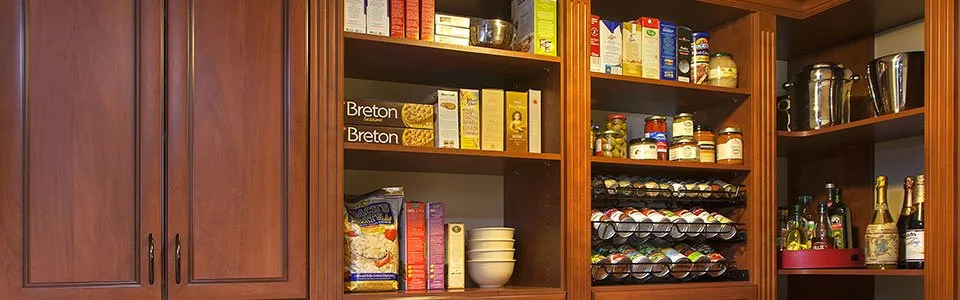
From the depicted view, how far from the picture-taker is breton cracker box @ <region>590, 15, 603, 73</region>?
8.45 feet

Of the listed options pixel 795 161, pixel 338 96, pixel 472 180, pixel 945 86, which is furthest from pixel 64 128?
pixel 795 161

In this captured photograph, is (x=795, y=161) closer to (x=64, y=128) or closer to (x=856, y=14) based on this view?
(x=856, y=14)

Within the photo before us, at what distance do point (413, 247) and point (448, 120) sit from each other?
1.10ft

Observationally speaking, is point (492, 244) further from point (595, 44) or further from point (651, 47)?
point (651, 47)

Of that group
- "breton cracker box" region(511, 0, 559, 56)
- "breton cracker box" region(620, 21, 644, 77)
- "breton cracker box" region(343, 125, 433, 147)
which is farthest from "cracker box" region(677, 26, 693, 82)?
"breton cracker box" region(343, 125, 433, 147)

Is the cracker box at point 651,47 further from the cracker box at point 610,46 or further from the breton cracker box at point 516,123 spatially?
the breton cracker box at point 516,123

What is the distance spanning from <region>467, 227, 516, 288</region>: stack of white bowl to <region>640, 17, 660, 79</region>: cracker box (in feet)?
1.97

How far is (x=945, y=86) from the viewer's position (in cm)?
232

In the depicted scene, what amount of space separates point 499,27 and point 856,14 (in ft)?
3.58

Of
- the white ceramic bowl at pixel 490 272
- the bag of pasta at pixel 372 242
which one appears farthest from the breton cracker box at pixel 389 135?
the white ceramic bowl at pixel 490 272

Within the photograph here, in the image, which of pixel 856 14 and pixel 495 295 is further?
pixel 856 14

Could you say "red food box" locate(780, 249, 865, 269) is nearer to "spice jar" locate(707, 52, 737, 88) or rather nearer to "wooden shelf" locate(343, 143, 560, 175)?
"spice jar" locate(707, 52, 737, 88)

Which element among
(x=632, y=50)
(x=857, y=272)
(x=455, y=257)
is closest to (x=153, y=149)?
(x=455, y=257)

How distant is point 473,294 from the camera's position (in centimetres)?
235
